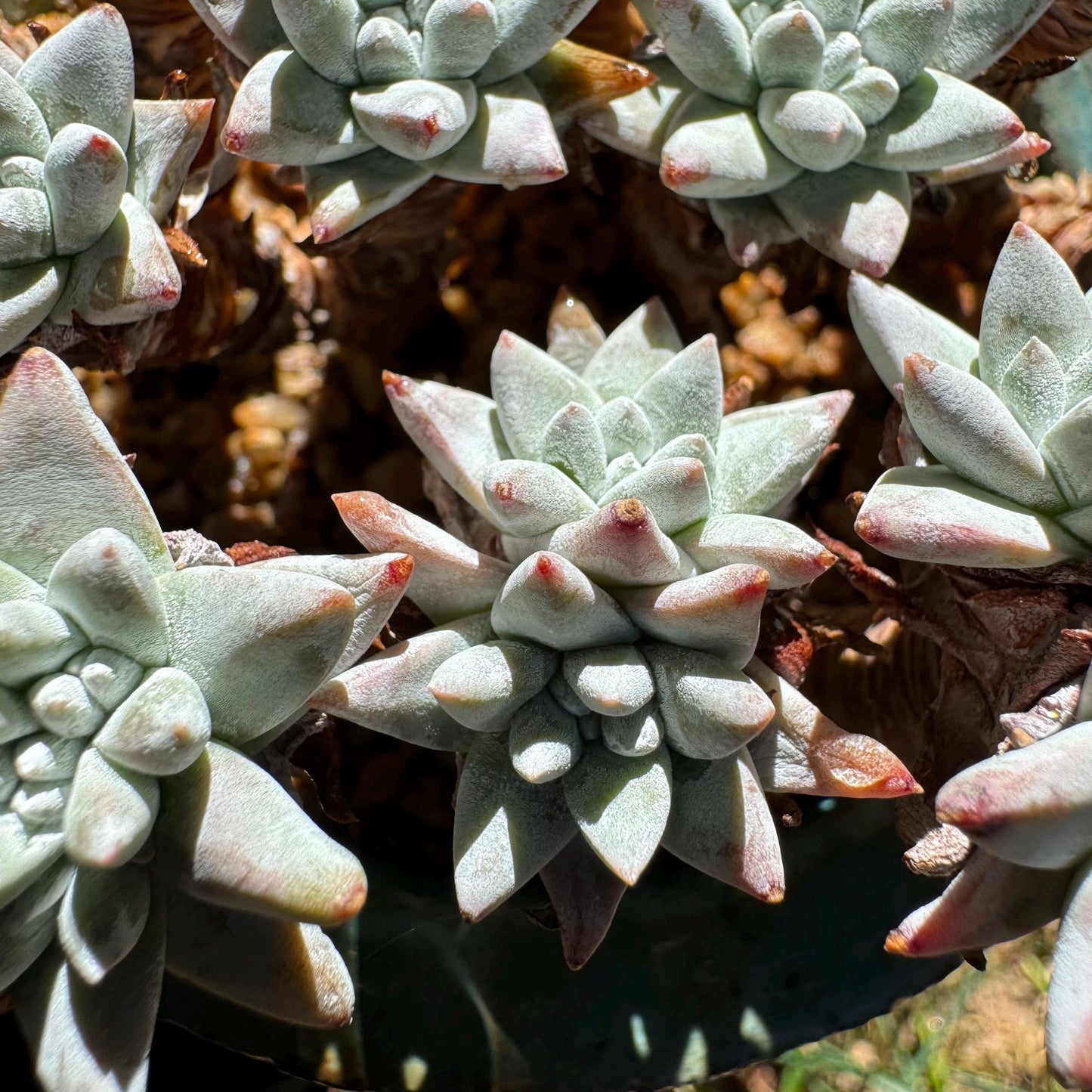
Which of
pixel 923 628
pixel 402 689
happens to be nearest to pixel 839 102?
pixel 923 628

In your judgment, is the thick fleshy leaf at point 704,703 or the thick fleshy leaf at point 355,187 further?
the thick fleshy leaf at point 355,187

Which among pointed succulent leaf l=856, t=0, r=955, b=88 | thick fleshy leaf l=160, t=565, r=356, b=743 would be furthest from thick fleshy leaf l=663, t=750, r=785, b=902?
pointed succulent leaf l=856, t=0, r=955, b=88

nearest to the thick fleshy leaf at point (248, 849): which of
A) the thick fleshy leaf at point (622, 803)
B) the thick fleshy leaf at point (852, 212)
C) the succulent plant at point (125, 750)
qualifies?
the succulent plant at point (125, 750)

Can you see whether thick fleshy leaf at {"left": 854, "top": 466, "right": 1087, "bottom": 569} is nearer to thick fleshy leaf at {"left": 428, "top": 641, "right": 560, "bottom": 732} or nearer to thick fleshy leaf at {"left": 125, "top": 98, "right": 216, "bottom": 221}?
thick fleshy leaf at {"left": 428, "top": 641, "right": 560, "bottom": 732}

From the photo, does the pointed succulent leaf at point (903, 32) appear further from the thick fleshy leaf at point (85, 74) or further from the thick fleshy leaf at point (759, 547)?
the thick fleshy leaf at point (85, 74)

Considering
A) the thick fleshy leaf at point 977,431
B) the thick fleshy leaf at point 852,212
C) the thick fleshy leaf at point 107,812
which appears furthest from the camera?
the thick fleshy leaf at point 852,212
